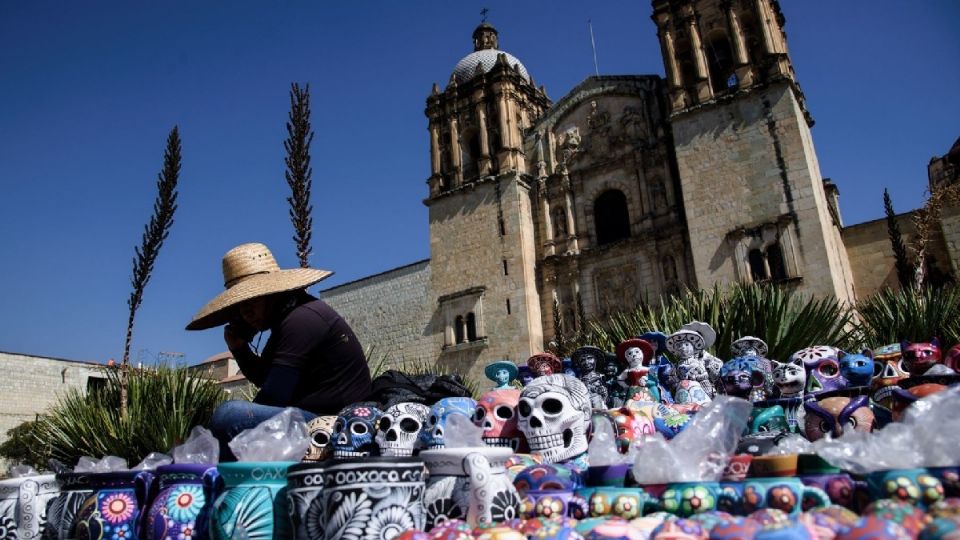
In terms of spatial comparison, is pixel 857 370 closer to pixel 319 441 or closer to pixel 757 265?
pixel 319 441

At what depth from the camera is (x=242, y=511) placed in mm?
2174

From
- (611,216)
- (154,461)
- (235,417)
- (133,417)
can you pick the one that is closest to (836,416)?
(235,417)

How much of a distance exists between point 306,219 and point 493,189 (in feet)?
42.7

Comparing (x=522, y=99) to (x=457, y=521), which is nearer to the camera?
(x=457, y=521)

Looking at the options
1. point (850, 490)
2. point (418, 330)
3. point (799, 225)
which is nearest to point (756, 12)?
point (799, 225)

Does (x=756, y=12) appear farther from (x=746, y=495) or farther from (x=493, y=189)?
(x=746, y=495)

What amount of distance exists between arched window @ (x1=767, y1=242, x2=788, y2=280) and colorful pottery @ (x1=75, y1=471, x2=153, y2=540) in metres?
14.8

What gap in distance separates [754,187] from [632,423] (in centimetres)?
1371

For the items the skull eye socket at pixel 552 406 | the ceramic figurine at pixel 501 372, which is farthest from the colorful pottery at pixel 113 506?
the ceramic figurine at pixel 501 372

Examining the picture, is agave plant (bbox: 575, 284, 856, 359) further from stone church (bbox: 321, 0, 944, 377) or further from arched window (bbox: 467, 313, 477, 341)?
arched window (bbox: 467, 313, 477, 341)

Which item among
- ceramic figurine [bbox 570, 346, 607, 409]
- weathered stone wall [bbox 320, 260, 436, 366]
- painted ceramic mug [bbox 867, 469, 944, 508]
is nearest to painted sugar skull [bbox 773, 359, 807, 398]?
ceramic figurine [bbox 570, 346, 607, 409]

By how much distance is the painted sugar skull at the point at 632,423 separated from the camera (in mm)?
3357

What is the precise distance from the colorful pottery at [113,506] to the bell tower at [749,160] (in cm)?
1457

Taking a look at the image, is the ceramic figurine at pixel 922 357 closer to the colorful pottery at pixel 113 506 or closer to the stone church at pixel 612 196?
the colorful pottery at pixel 113 506
